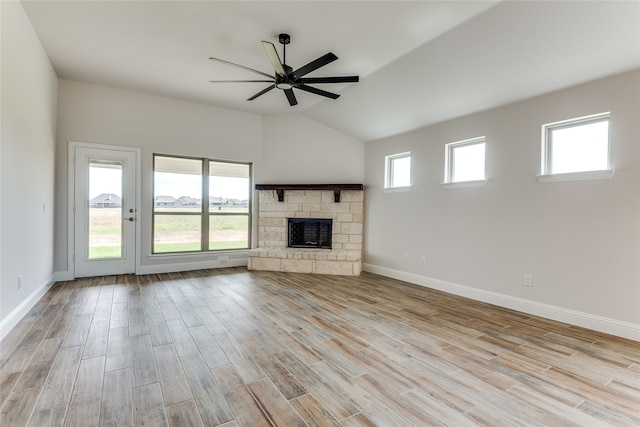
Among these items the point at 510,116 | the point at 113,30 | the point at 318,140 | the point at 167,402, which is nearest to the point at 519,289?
the point at 510,116

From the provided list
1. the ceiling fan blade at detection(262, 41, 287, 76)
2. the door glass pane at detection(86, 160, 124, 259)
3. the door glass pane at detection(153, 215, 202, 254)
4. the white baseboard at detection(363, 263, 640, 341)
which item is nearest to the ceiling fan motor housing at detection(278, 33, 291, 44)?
the ceiling fan blade at detection(262, 41, 287, 76)

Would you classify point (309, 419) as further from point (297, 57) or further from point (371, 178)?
point (371, 178)

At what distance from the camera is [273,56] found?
9.27 feet

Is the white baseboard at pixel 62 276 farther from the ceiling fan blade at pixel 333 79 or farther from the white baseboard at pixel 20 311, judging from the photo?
the ceiling fan blade at pixel 333 79

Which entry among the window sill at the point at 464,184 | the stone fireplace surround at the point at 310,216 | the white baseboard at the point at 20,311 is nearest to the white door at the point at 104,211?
the white baseboard at the point at 20,311

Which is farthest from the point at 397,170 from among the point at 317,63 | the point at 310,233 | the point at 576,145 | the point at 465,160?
the point at 317,63

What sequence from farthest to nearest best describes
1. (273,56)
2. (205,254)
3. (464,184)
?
1. (205,254)
2. (464,184)
3. (273,56)

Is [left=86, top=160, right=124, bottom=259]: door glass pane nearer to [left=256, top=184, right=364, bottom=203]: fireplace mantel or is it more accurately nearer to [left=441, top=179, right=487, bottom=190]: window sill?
[left=256, top=184, right=364, bottom=203]: fireplace mantel

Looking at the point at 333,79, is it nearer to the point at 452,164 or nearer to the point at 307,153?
the point at 452,164

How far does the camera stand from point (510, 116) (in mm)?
3676

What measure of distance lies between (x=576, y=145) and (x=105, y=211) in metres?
6.46

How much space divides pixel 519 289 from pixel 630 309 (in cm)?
93

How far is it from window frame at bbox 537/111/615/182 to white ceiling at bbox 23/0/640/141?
1.29 feet

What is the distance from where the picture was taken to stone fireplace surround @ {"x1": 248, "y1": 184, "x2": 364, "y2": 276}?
548 cm
